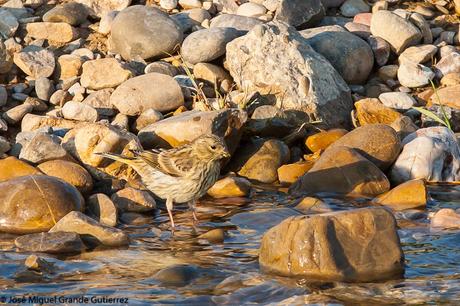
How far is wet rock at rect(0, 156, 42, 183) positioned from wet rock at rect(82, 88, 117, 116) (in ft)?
6.53

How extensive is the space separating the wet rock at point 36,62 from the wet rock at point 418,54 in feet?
16.6

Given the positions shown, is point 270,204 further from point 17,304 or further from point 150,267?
point 17,304

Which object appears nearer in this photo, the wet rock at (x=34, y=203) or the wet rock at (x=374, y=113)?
the wet rock at (x=34, y=203)

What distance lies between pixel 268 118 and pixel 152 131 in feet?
4.96

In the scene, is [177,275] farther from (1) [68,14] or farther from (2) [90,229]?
(1) [68,14]

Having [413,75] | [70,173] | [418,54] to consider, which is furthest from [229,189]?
[418,54]

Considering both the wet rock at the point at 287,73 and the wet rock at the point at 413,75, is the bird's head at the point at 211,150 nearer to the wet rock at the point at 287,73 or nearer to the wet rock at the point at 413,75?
the wet rock at the point at 287,73

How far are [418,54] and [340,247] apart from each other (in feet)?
22.8

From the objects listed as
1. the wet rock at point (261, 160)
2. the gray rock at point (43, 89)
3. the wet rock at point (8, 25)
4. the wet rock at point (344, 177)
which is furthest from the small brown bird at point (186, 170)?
the wet rock at point (8, 25)

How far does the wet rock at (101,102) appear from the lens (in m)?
12.3

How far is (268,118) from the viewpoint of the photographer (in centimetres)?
1192

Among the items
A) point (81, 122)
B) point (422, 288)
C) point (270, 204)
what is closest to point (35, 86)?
point (81, 122)

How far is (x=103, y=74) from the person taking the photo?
502 inches

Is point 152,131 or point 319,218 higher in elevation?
point 319,218
